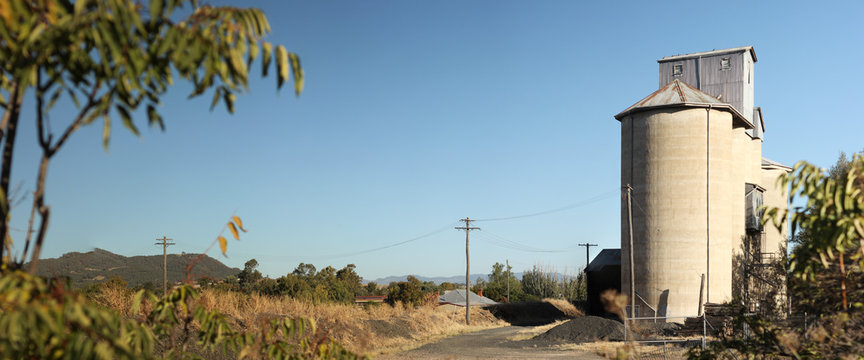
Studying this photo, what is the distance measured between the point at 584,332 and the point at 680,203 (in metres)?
11.2

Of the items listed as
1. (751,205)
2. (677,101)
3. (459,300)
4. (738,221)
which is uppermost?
(677,101)

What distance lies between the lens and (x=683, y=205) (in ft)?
144

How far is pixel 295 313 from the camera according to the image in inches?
1346

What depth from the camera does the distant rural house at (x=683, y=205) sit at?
43469mm

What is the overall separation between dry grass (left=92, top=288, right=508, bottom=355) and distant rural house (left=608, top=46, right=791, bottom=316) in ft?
45.6

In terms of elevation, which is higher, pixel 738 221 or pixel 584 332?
pixel 738 221

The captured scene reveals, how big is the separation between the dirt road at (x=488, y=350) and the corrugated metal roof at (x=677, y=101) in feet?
57.0

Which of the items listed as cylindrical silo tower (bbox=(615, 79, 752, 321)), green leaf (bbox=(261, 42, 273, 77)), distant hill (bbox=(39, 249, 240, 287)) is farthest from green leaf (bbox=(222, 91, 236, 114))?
distant hill (bbox=(39, 249, 240, 287))

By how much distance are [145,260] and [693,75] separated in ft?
327

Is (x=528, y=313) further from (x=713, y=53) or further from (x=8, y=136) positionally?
(x=8, y=136)

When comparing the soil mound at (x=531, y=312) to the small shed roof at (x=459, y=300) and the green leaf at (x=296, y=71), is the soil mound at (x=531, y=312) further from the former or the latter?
the green leaf at (x=296, y=71)

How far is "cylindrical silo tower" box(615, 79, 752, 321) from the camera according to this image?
43438 millimetres

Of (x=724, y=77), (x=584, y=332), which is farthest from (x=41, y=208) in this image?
(x=724, y=77)

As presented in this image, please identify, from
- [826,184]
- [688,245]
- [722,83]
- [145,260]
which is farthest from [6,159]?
[145,260]
